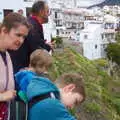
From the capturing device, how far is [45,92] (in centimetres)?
289

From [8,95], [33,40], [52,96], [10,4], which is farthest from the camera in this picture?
[10,4]

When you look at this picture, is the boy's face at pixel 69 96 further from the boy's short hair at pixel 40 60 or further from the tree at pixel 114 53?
the tree at pixel 114 53

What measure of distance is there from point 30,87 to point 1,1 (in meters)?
11.3

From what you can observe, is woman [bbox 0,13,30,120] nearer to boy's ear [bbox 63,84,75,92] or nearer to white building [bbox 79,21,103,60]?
boy's ear [bbox 63,84,75,92]

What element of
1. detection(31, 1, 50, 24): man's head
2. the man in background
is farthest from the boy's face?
detection(31, 1, 50, 24): man's head

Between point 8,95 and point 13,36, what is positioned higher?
point 13,36

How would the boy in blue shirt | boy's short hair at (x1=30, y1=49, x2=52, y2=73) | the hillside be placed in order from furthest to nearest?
the hillside < boy's short hair at (x1=30, y1=49, x2=52, y2=73) < the boy in blue shirt

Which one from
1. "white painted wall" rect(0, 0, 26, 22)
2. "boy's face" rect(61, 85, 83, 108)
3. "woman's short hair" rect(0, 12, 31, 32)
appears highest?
"woman's short hair" rect(0, 12, 31, 32)

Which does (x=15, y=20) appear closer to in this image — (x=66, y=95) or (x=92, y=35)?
(x=66, y=95)

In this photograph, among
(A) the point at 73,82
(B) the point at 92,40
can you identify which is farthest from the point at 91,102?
(B) the point at 92,40

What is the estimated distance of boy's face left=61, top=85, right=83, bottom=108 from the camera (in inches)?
116

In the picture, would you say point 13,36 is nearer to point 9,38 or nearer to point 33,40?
point 9,38

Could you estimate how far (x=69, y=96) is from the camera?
9.73ft

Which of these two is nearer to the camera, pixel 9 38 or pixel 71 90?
pixel 71 90
